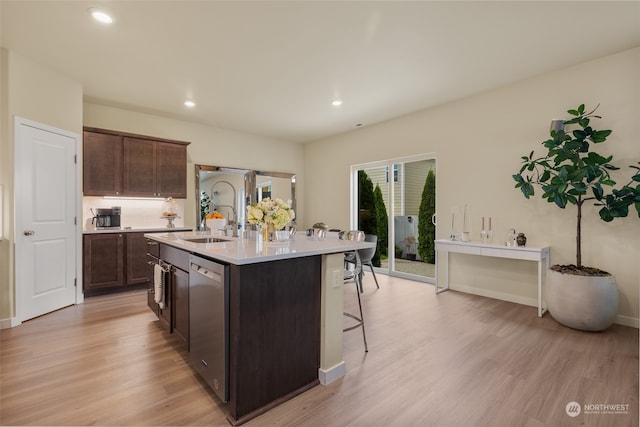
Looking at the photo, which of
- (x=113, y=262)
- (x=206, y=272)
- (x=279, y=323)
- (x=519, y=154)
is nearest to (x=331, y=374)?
(x=279, y=323)

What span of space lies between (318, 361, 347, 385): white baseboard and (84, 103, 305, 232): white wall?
420 cm

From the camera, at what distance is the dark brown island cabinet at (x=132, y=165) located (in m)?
4.17

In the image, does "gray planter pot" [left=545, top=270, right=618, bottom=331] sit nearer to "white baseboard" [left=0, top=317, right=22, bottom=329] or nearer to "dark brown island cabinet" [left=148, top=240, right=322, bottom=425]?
"dark brown island cabinet" [left=148, top=240, right=322, bottom=425]

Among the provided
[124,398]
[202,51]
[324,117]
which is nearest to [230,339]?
[124,398]

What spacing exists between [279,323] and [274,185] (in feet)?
17.0

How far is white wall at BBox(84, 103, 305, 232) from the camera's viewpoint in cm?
473

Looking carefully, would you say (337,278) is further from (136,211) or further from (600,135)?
(136,211)

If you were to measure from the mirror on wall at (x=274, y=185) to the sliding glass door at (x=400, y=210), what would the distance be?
1.64 meters

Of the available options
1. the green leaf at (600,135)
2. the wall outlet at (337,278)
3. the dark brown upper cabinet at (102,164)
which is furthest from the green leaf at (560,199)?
the dark brown upper cabinet at (102,164)

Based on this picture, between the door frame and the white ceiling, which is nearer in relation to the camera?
the white ceiling

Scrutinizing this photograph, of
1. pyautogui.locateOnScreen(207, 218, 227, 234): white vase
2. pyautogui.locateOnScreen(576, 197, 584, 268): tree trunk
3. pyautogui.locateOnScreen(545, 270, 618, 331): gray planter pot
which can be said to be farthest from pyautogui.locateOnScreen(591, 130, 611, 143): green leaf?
pyautogui.locateOnScreen(207, 218, 227, 234): white vase

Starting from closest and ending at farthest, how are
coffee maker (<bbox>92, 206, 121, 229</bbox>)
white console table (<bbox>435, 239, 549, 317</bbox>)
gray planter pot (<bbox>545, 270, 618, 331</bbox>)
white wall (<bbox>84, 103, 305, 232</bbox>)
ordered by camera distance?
gray planter pot (<bbox>545, 270, 618, 331</bbox>), white console table (<bbox>435, 239, 549, 317</bbox>), coffee maker (<bbox>92, 206, 121, 229</bbox>), white wall (<bbox>84, 103, 305, 232</bbox>)

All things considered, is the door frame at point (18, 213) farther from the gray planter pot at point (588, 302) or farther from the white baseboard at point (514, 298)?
the gray planter pot at point (588, 302)

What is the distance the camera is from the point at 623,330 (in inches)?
117
